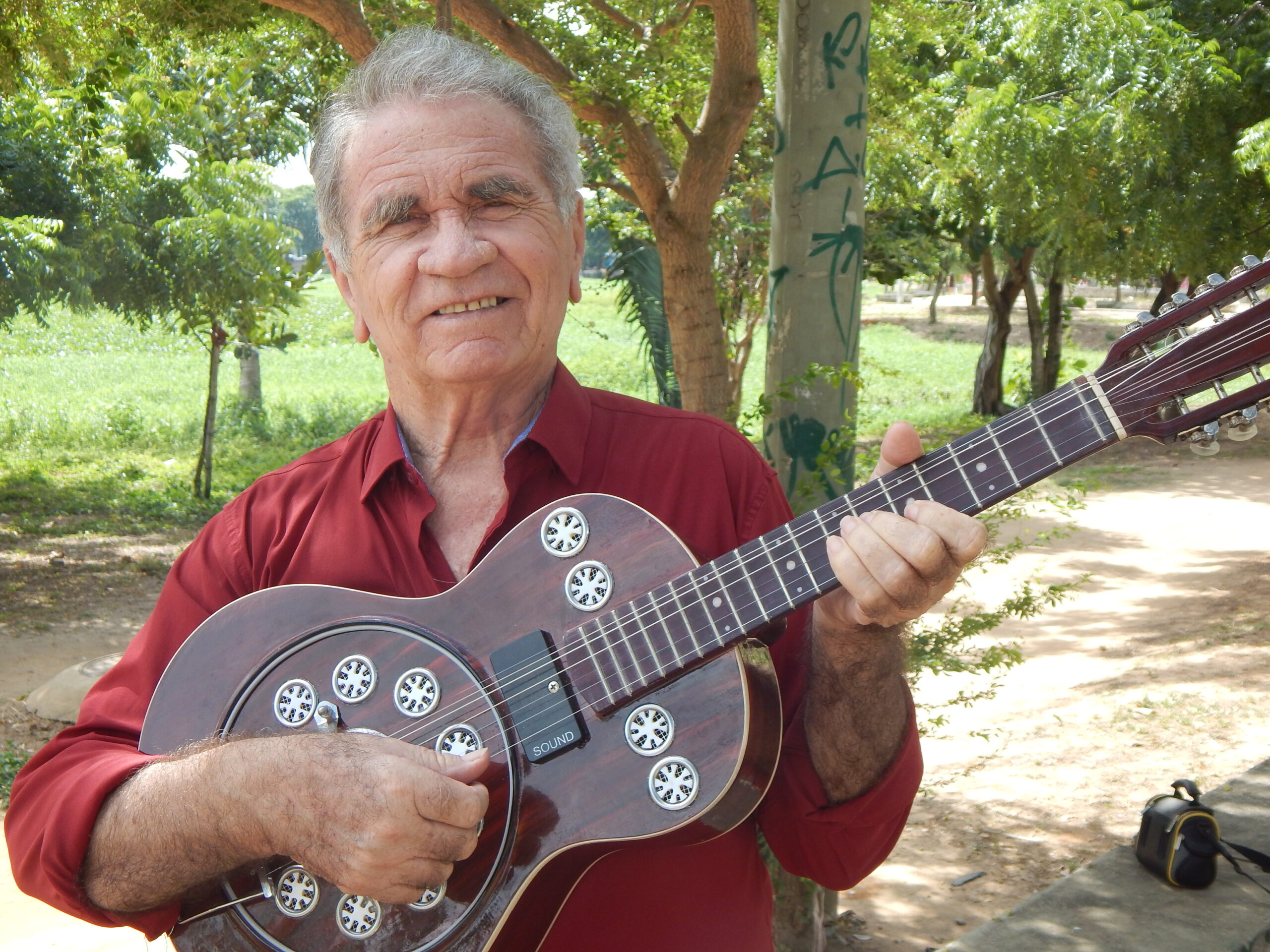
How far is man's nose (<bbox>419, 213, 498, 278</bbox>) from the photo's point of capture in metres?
1.90

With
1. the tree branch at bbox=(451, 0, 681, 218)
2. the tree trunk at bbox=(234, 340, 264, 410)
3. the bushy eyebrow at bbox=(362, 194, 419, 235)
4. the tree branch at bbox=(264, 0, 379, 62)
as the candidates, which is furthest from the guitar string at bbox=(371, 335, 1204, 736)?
the tree trunk at bbox=(234, 340, 264, 410)

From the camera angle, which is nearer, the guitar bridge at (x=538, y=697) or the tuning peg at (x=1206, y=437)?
the tuning peg at (x=1206, y=437)

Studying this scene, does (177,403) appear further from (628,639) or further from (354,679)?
(628,639)

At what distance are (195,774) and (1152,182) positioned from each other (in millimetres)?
10267

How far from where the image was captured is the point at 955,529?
5.03ft

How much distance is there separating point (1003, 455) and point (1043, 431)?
65mm

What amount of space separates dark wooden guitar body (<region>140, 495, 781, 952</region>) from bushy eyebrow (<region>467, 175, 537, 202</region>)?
57 centimetres

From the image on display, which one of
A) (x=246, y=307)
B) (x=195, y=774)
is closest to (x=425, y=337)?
(x=195, y=774)

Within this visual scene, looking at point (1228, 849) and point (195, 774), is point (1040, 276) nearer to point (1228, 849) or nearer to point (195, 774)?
point (1228, 849)

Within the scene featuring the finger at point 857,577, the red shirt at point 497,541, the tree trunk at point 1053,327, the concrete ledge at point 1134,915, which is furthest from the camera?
the tree trunk at point 1053,327

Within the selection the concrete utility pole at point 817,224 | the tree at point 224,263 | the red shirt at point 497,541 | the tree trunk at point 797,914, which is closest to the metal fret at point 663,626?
the red shirt at point 497,541

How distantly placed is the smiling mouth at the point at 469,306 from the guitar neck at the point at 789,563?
59cm

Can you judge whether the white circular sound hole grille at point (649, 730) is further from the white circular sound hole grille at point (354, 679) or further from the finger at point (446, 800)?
the white circular sound hole grille at point (354, 679)

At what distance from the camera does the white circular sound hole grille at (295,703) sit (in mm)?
1878
